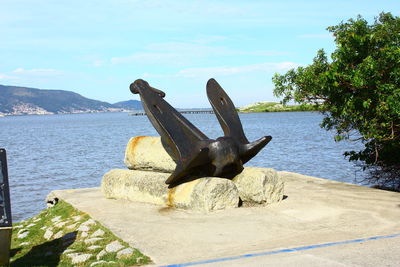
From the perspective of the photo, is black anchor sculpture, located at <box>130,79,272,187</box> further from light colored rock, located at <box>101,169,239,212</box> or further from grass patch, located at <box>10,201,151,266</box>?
grass patch, located at <box>10,201,151,266</box>

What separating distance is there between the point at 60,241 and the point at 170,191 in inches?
84.5

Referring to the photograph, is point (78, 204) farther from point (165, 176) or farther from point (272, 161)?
point (272, 161)

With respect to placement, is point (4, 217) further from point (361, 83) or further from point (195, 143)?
point (361, 83)

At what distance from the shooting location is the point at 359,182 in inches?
679

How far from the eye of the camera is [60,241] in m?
8.16

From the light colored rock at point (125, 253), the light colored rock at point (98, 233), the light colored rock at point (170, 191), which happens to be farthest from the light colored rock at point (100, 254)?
the light colored rock at point (170, 191)

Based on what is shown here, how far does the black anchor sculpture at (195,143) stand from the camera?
9172 millimetres

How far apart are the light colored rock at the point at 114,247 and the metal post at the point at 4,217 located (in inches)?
51.0

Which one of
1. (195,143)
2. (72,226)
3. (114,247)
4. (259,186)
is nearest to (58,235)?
(72,226)

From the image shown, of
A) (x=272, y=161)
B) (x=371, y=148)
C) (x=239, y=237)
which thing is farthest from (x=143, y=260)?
(x=272, y=161)

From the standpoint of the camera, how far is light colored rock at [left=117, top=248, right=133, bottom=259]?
641cm

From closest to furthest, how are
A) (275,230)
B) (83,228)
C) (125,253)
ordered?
1. (125,253)
2. (275,230)
3. (83,228)

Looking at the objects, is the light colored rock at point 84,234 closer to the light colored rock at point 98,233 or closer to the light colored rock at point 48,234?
the light colored rock at point 98,233

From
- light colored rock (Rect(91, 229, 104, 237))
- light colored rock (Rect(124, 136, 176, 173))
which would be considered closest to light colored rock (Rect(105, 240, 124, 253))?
light colored rock (Rect(91, 229, 104, 237))
